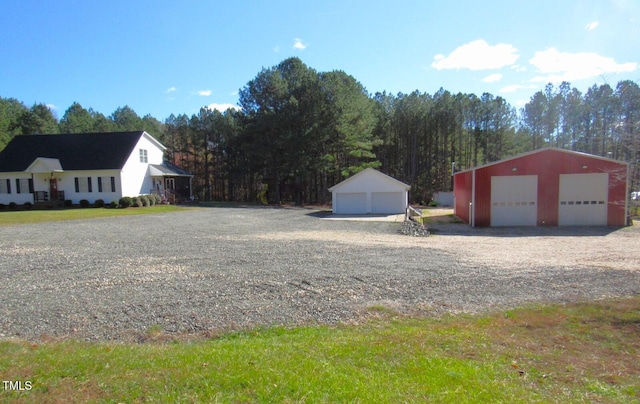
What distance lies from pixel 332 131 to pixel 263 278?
28460mm

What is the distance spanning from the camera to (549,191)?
65.1ft

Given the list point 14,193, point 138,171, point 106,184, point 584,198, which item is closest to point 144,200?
point 106,184

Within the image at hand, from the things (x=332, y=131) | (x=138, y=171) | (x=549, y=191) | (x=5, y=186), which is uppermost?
(x=332, y=131)

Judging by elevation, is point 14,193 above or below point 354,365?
above

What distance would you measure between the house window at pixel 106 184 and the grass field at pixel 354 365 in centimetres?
2812

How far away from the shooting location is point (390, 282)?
7.82m

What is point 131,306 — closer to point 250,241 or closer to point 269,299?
point 269,299

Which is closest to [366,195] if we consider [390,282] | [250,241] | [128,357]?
[250,241]

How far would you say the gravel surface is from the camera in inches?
227

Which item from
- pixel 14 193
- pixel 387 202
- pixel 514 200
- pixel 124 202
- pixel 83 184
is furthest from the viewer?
pixel 14 193

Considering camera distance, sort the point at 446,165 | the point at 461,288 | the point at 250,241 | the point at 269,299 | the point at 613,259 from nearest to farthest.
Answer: the point at 269,299
the point at 461,288
the point at 613,259
the point at 250,241
the point at 446,165

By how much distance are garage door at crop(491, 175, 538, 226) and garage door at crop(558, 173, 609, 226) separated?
1.43 m

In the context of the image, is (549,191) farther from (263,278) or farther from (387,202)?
(263,278)

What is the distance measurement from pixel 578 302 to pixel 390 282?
10.9 ft
